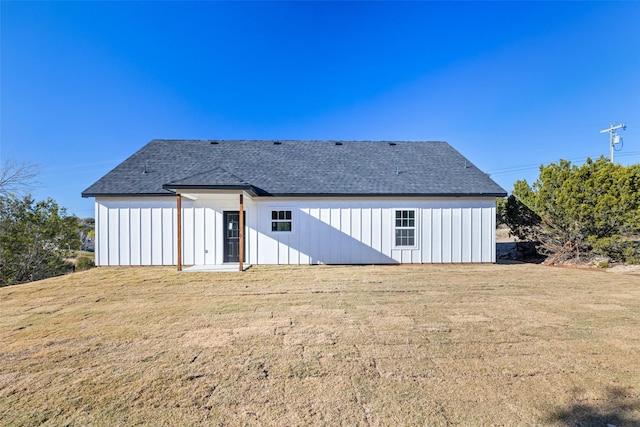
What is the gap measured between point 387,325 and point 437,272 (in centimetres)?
539

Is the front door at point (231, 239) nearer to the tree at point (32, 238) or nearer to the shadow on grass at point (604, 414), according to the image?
the tree at point (32, 238)

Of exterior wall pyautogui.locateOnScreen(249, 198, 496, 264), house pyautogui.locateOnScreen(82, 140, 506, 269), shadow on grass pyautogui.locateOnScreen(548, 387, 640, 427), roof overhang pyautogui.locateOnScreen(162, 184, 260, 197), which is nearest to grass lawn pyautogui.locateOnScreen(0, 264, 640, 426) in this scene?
shadow on grass pyautogui.locateOnScreen(548, 387, 640, 427)

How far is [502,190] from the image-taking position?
35.5 ft

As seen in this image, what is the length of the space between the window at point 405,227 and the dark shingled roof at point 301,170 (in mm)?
789

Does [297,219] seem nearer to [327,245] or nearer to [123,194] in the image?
[327,245]

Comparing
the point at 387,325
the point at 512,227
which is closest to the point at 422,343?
the point at 387,325

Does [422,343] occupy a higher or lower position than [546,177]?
lower

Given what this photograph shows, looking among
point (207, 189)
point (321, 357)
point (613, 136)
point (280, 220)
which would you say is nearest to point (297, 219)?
point (280, 220)

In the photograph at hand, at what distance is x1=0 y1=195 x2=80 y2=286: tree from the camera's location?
451 inches

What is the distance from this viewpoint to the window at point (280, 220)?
1055 centimetres

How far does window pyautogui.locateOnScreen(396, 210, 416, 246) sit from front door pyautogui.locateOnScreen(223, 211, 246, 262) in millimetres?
5962

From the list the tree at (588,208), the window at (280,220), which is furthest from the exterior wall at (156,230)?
the tree at (588,208)

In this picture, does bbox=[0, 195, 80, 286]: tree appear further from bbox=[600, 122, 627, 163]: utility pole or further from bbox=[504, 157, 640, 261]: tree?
bbox=[600, 122, 627, 163]: utility pole

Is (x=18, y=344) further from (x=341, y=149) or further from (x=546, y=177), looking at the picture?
(x=546, y=177)
